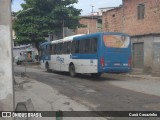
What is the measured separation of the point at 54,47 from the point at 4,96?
1960 centimetres

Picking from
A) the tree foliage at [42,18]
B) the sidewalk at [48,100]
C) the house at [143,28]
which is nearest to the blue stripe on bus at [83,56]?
the sidewalk at [48,100]

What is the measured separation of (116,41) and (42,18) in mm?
23571

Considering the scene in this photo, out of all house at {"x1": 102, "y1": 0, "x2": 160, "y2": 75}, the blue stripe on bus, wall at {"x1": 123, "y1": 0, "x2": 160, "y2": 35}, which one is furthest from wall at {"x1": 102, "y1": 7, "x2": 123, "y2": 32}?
the blue stripe on bus

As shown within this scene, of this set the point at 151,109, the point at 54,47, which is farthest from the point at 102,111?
the point at 54,47

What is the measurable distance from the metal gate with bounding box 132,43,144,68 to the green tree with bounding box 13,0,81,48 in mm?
15870

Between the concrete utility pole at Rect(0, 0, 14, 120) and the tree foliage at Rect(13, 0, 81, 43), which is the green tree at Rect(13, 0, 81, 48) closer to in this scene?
the tree foliage at Rect(13, 0, 81, 43)

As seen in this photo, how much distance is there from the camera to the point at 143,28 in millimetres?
28438

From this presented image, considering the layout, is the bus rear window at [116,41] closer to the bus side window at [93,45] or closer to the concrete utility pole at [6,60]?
the bus side window at [93,45]

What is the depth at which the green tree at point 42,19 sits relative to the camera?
4272 centimetres

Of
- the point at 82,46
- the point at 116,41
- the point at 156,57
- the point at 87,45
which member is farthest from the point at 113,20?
the point at 116,41

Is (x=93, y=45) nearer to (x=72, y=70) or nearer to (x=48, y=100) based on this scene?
(x=72, y=70)

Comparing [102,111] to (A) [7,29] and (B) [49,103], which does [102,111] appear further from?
(A) [7,29]

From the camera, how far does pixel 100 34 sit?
65.4ft

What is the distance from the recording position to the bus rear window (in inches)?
792
